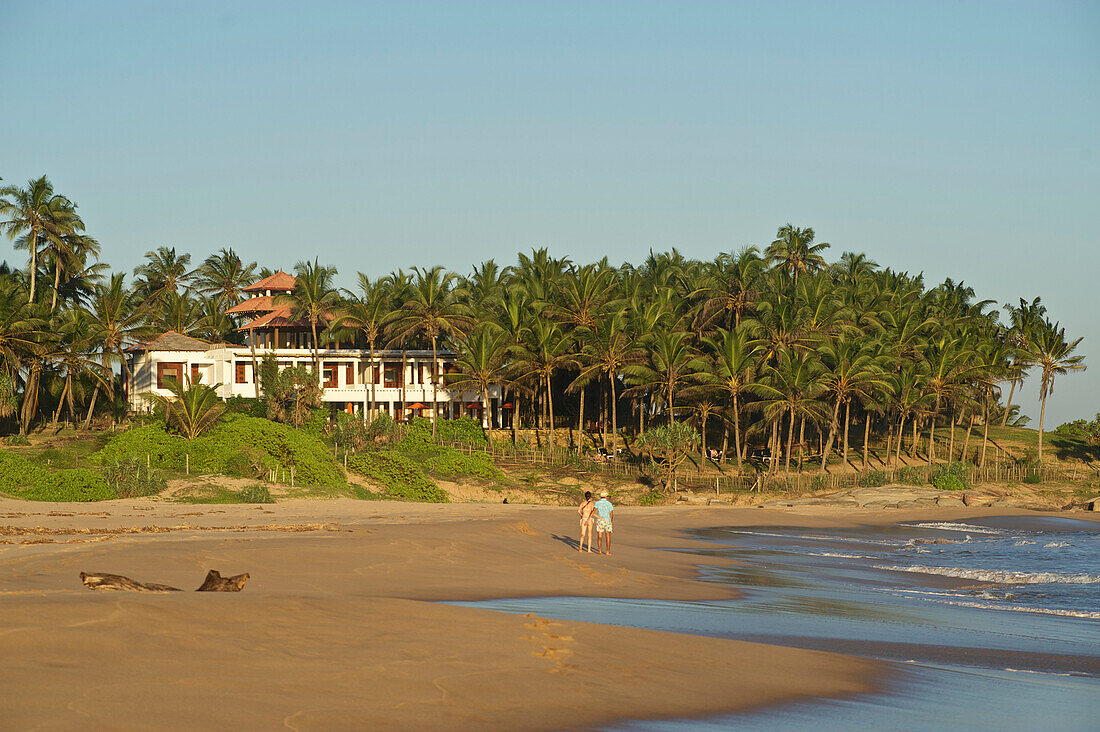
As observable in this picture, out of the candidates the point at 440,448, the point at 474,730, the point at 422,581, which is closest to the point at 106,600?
the point at 474,730

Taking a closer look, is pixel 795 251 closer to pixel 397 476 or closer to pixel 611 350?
pixel 611 350

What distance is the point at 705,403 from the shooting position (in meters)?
55.6

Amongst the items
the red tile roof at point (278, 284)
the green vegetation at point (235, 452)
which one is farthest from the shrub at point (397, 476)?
the red tile roof at point (278, 284)

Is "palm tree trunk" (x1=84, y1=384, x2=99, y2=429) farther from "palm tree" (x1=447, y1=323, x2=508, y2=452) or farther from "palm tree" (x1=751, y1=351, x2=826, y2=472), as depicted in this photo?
"palm tree" (x1=751, y1=351, x2=826, y2=472)

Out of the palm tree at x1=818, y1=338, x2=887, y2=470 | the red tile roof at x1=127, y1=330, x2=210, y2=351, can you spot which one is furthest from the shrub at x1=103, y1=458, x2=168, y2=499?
the palm tree at x1=818, y1=338, x2=887, y2=470

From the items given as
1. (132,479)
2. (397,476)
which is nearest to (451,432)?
(397,476)

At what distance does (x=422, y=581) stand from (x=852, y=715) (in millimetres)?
9088

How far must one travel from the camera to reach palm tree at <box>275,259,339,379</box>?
2422 inches

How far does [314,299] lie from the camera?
61500mm

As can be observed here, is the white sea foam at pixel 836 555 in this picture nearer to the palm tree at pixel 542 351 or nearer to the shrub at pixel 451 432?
the shrub at pixel 451 432

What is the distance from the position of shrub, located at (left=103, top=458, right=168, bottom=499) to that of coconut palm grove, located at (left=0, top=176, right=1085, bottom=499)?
921cm

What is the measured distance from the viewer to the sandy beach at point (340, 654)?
7492 millimetres

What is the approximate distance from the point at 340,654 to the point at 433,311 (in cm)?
5127

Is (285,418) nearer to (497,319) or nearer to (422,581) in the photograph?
(497,319)
